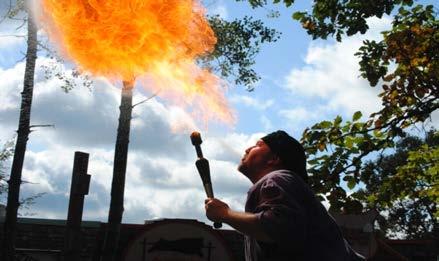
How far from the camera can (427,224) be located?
41.2m

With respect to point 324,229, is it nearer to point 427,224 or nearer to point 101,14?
point 101,14

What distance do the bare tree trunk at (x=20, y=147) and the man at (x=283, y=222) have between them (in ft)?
39.3

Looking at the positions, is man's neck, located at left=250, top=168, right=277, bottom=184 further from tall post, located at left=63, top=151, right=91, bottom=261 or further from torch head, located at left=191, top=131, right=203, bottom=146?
tall post, located at left=63, top=151, right=91, bottom=261

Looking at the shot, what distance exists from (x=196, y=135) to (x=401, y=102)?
496 cm

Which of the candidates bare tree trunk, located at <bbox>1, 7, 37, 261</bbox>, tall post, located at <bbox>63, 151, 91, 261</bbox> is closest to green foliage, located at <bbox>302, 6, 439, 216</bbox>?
tall post, located at <bbox>63, 151, 91, 261</bbox>

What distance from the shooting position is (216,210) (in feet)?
11.6

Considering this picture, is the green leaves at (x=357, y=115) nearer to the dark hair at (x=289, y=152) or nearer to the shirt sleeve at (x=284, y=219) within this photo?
the dark hair at (x=289, y=152)

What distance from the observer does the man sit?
320 centimetres

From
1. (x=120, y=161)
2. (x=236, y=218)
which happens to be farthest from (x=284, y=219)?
(x=120, y=161)

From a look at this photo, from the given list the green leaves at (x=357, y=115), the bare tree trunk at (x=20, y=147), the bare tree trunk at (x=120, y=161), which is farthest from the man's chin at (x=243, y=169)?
the bare tree trunk at (x=20, y=147)

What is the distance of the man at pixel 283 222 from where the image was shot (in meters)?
3.20

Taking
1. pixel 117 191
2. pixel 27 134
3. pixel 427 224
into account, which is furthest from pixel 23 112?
pixel 427 224

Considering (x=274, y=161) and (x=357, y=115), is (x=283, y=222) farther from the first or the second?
(x=357, y=115)

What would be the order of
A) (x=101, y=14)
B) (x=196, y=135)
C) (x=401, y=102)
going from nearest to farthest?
1. (x=196, y=135)
2. (x=101, y=14)
3. (x=401, y=102)
